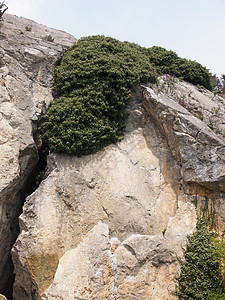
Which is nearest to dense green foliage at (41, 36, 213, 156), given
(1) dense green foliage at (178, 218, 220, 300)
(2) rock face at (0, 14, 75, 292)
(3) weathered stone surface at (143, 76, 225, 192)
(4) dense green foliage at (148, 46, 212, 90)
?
(2) rock face at (0, 14, 75, 292)

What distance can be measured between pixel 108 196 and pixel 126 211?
34.1 inches

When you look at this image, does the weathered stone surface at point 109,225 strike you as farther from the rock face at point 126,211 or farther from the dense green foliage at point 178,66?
the dense green foliage at point 178,66

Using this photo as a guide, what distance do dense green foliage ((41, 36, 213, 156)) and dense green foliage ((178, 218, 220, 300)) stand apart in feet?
16.6

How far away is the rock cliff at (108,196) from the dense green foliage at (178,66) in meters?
3.33

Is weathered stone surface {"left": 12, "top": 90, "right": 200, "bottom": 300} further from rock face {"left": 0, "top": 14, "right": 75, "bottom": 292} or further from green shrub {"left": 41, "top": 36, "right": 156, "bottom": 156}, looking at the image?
rock face {"left": 0, "top": 14, "right": 75, "bottom": 292}

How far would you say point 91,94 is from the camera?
11.9m

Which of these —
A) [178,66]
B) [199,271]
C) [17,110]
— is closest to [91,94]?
[17,110]

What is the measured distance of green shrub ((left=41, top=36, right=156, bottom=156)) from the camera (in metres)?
11.4

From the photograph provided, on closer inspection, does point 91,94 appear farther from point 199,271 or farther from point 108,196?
point 199,271

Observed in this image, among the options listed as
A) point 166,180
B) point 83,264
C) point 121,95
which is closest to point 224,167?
point 166,180

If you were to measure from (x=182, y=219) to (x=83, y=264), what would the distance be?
12.5 feet

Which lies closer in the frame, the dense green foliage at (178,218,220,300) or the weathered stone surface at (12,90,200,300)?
the weathered stone surface at (12,90,200,300)

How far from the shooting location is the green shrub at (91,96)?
1138cm

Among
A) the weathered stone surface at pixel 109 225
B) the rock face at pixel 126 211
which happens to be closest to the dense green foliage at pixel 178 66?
the rock face at pixel 126 211
